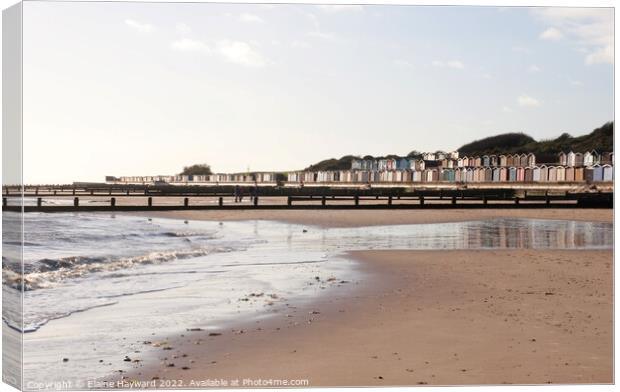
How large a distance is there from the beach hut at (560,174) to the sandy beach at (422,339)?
1874mm

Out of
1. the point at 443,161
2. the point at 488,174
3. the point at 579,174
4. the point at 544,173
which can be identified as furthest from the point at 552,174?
the point at 443,161

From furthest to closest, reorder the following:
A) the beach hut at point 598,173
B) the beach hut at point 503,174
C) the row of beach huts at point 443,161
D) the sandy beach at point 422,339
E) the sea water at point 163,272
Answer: the beach hut at point 503,174 → the row of beach huts at point 443,161 → the beach hut at point 598,173 → the sea water at point 163,272 → the sandy beach at point 422,339

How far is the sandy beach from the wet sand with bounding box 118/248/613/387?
0.01 m

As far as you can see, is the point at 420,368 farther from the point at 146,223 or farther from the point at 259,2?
the point at 146,223

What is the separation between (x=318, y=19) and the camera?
845 centimetres

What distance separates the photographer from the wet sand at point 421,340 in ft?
22.8

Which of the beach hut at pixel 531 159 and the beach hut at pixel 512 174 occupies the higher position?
the beach hut at pixel 531 159

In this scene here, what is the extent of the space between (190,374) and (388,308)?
151 inches

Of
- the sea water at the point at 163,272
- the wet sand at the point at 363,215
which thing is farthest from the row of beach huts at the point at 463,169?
the wet sand at the point at 363,215

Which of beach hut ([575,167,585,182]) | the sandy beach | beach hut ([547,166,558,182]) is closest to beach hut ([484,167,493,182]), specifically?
beach hut ([547,166,558,182])

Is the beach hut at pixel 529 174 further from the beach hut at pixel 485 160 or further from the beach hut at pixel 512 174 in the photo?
the beach hut at pixel 485 160

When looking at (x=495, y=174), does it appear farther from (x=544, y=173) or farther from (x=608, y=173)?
(x=608, y=173)

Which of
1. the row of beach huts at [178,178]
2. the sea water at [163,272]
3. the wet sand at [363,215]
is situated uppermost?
the row of beach huts at [178,178]

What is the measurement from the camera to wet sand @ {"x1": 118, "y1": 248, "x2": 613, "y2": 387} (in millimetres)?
6953
